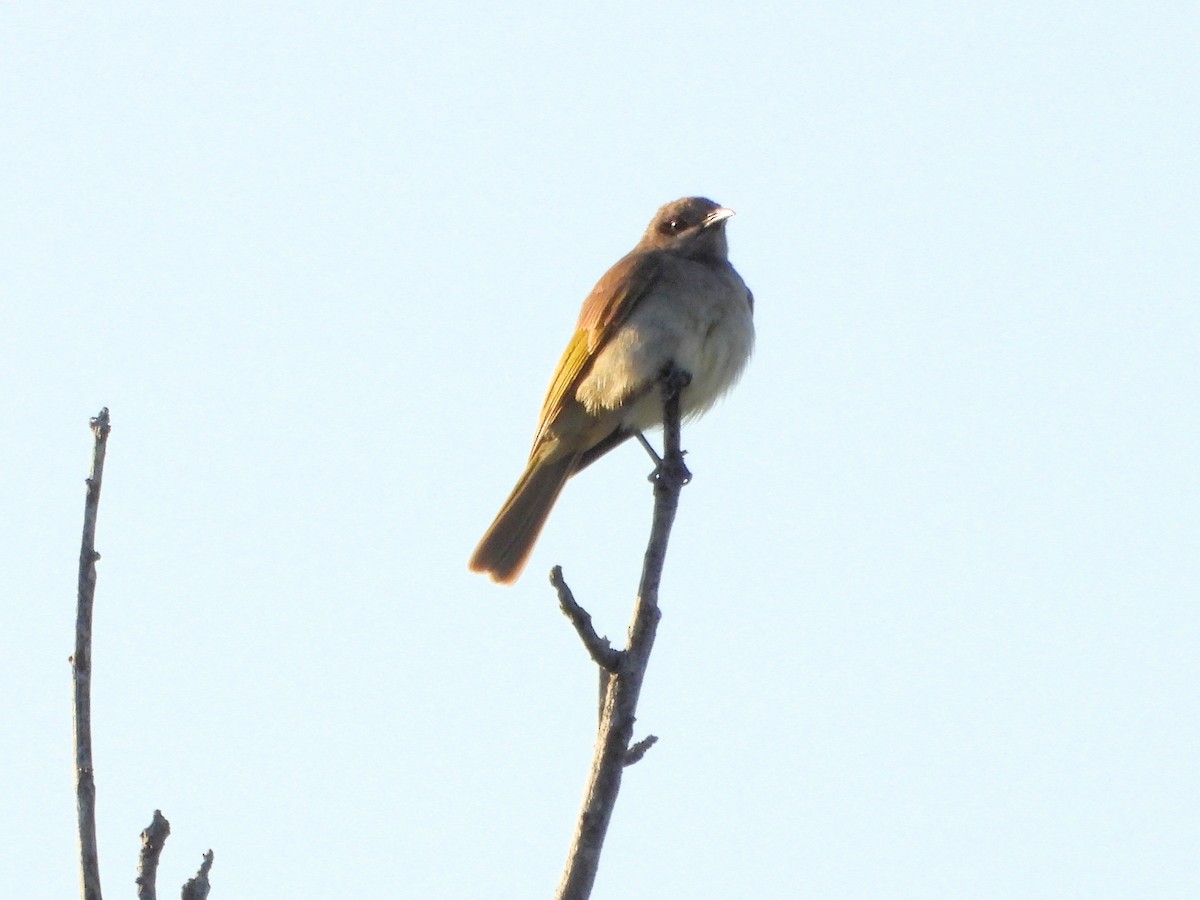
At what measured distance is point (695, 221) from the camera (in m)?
10.7

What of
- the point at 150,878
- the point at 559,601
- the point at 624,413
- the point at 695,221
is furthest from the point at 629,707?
the point at 695,221

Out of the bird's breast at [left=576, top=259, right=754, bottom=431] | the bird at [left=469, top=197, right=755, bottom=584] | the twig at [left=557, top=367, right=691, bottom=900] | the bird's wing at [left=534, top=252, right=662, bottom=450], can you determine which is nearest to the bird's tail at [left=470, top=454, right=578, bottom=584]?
the bird at [left=469, top=197, right=755, bottom=584]

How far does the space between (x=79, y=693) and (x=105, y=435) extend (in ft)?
2.08

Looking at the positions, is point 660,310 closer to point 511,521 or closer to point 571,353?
point 571,353

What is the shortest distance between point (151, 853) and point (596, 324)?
625 cm

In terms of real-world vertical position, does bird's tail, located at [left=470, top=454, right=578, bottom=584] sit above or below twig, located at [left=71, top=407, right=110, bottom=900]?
above

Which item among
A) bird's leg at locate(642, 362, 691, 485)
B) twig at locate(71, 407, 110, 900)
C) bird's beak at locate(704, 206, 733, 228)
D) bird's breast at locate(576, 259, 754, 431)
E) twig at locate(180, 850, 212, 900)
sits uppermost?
bird's beak at locate(704, 206, 733, 228)

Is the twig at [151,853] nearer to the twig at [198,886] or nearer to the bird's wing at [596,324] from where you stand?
the twig at [198,886]

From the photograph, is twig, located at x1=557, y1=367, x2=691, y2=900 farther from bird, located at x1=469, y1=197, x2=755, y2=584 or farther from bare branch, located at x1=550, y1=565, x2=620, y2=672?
bird, located at x1=469, y1=197, x2=755, y2=584

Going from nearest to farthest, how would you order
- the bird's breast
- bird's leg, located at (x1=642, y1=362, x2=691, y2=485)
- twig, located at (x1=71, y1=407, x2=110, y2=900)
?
twig, located at (x1=71, y1=407, x2=110, y2=900)
bird's leg, located at (x1=642, y1=362, x2=691, y2=485)
the bird's breast

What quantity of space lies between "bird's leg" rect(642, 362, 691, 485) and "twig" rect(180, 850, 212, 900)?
8.22ft

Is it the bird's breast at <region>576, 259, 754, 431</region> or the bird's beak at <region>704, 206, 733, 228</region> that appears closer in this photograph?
the bird's breast at <region>576, 259, 754, 431</region>

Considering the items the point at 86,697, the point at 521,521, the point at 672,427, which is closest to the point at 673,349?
the point at 521,521

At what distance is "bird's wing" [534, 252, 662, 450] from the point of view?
31.2ft
